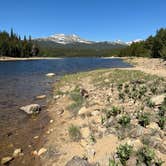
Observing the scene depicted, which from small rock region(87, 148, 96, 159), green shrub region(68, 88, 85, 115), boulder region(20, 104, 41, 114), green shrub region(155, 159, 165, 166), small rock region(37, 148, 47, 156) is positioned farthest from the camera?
boulder region(20, 104, 41, 114)

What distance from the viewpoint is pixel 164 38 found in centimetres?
8769

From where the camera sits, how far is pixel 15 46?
12356 centimetres

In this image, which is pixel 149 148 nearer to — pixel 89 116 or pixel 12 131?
pixel 89 116

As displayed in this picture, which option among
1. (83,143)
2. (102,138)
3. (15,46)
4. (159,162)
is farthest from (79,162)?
(15,46)

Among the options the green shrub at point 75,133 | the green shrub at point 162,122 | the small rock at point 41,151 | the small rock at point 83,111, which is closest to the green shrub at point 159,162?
the green shrub at point 162,122

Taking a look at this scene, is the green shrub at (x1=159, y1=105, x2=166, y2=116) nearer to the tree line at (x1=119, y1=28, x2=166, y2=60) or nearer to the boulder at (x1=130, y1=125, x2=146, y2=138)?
the boulder at (x1=130, y1=125, x2=146, y2=138)

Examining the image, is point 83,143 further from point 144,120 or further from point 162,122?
point 162,122

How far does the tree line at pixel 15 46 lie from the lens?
117 metres

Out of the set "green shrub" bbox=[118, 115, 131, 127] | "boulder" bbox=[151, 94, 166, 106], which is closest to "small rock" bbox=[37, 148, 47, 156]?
"green shrub" bbox=[118, 115, 131, 127]

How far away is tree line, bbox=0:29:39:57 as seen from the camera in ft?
384

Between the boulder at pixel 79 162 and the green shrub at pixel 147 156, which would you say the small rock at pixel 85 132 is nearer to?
the boulder at pixel 79 162

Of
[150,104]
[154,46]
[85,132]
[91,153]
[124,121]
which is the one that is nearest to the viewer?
[91,153]

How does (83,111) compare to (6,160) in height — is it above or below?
above

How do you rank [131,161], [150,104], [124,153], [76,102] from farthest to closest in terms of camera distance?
[76,102], [150,104], [124,153], [131,161]
